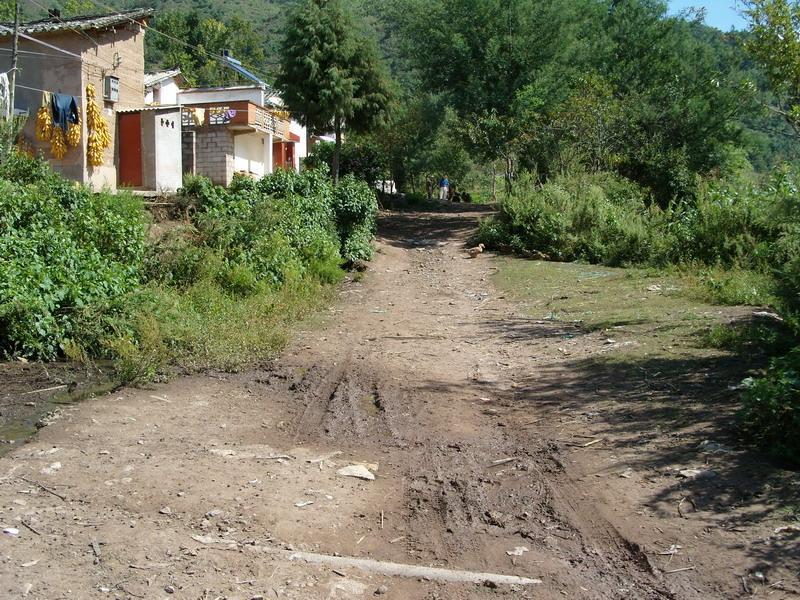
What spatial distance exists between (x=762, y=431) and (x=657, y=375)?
2.11 metres

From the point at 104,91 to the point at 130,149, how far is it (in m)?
1.72

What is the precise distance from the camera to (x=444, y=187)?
3916 centimetres

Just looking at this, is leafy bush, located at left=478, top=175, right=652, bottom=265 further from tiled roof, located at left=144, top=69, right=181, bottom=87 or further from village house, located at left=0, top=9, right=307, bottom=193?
tiled roof, located at left=144, top=69, right=181, bottom=87

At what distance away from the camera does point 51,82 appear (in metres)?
20.5

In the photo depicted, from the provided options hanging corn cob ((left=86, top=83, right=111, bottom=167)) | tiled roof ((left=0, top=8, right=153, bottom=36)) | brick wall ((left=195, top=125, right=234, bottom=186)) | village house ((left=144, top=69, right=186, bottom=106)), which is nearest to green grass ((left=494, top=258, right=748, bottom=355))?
hanging corn cob ((left=86, top=83, right=111, bottom=167))

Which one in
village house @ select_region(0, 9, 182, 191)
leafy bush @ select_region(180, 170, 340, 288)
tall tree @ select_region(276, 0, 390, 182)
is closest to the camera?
leafy bush @ select_region(180, 170, 340, 288)

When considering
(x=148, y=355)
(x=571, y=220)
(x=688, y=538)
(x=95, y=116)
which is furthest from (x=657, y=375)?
(x=95, y=116)

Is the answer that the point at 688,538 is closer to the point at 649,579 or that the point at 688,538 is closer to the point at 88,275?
the point at 649,579

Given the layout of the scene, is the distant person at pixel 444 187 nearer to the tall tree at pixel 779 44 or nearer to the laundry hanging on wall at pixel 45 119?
the laundry hanging on wall at pixel 45 119

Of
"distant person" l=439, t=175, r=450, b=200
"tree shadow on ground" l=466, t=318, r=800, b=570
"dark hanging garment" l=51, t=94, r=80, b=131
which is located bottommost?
"tree shadow on ground" l=466, t=318, r=800, b=570

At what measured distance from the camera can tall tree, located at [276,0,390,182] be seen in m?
22.0

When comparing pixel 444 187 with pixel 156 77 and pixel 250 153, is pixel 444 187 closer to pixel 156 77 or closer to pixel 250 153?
pixel 250 153

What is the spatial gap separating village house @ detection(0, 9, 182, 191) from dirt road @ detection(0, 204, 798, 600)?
13722mm

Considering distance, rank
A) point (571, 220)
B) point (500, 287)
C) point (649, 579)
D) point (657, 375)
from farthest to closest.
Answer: point (571, 220)
point (500, 287)
point (657, 375)
point (649, 579)
